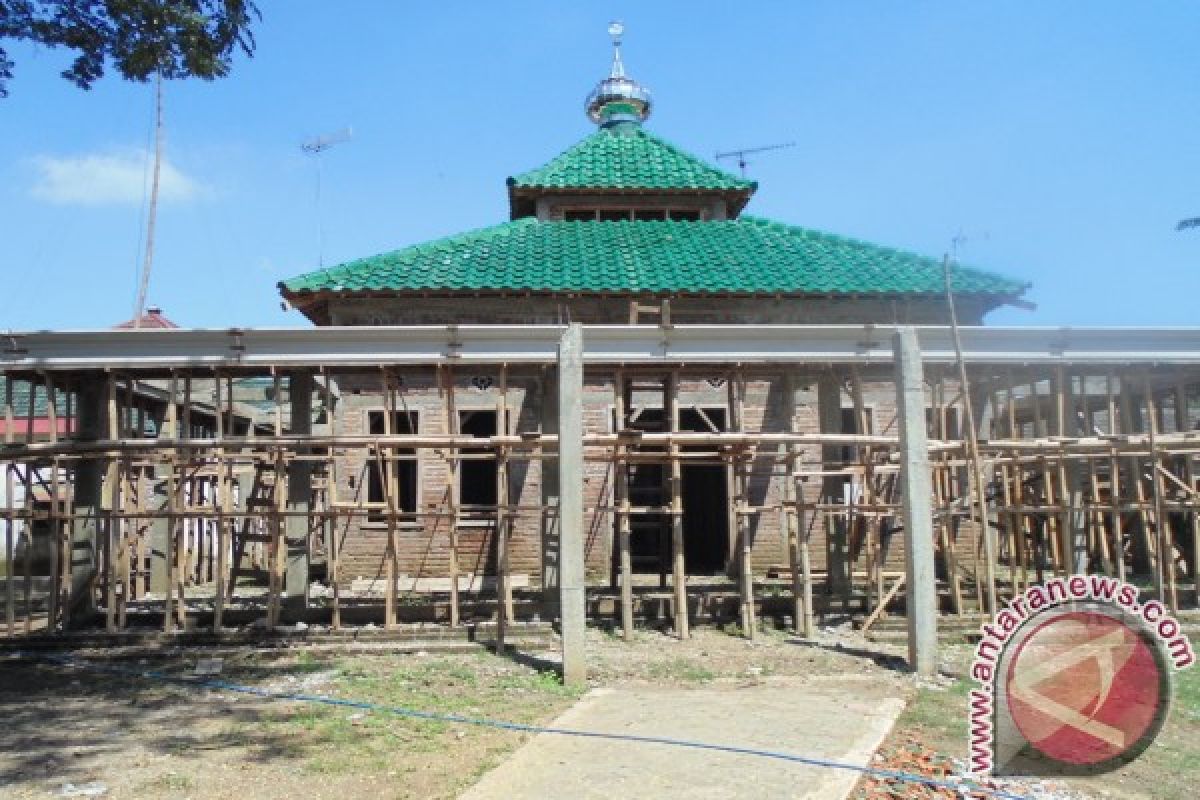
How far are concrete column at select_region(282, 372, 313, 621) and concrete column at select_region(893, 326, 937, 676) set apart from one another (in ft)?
21.1

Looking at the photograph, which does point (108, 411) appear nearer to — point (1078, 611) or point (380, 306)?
point (380, 306)

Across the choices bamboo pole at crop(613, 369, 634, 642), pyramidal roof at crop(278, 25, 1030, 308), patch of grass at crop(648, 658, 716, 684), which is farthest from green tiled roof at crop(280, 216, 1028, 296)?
patch of grass at crop(648, 658, 716, 684)

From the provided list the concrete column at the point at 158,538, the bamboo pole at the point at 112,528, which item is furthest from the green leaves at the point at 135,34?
the concrete column at the point at 158,538

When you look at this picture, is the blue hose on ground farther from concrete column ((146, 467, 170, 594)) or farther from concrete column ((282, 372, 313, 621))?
concrete column ((146, 467, 170, 594))

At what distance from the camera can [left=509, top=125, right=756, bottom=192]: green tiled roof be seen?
1734 cm

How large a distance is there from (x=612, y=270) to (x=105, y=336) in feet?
23.6

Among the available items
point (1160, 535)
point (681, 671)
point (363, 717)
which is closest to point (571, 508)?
point (681, 671)

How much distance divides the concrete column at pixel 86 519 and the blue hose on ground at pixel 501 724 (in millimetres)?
1085

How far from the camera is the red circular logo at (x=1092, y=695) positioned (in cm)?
630

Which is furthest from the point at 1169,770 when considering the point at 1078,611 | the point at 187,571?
the point at 187,571

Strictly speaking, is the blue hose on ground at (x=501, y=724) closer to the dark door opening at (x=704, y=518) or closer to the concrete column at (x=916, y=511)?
the concrete column at (x=916, y=511)

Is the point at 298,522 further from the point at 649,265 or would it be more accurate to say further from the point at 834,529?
the point at 649,265

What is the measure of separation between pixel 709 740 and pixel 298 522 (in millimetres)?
6270

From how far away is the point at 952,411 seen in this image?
1417 centimetres
